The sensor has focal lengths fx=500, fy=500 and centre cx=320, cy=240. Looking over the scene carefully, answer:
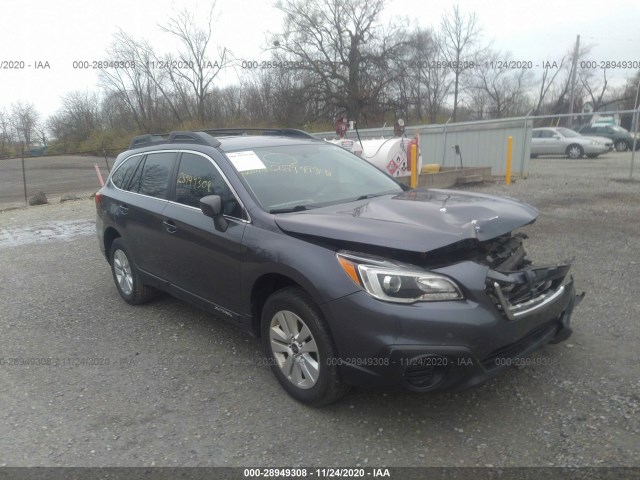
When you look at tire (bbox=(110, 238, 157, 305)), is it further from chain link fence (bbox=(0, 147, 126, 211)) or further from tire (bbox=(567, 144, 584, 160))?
tire (bbox=(567, 144, 584, 160))

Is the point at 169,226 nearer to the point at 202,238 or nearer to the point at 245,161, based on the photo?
the point at 202,238

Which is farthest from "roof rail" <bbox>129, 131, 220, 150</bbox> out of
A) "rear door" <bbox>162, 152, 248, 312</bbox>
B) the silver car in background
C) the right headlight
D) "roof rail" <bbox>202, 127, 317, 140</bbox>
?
the silver car in background

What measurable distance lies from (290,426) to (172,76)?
38323mm

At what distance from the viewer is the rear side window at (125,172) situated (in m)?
5.22

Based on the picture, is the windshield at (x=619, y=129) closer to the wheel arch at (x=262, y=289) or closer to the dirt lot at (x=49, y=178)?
the dirt lot at (x=49, y=178)

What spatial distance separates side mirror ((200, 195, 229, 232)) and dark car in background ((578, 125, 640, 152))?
2557 centimetres

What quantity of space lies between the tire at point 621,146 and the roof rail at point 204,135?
25.1m

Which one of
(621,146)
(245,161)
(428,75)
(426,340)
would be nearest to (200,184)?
(245,161)

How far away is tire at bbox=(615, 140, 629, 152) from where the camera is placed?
2485 centimetres

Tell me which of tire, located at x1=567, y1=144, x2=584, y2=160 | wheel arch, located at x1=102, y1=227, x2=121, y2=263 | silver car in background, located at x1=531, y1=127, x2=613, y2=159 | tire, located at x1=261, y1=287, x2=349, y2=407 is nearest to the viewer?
tire, located at x1=261, y1=287, x2=349, y2=407

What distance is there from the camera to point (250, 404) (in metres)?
3.39

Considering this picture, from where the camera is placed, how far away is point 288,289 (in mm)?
3266

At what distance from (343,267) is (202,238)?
1444mm

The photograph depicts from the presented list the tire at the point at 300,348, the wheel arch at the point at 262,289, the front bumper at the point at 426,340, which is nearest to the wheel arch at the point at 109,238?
the wheel arch at the point at 262,289
